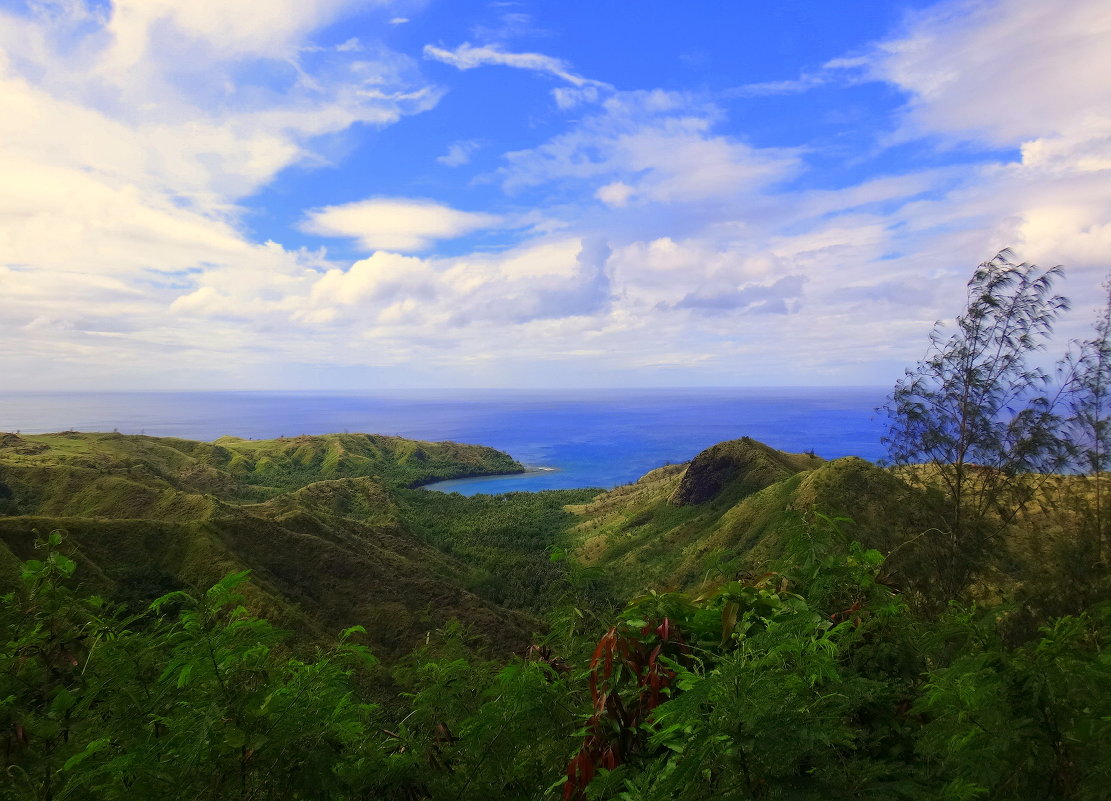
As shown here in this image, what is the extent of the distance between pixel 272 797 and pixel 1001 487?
66.3ft

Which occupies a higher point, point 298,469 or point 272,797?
point 272,797

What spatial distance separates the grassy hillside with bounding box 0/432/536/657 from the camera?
2198cm

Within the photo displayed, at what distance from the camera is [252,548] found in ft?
89.1

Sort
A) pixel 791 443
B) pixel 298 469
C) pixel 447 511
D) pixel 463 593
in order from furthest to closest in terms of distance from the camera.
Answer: pixel 791 443
pixel 298 469
pixel 447 511
pixel 463 593

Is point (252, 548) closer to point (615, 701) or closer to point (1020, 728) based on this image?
point (615, 701)

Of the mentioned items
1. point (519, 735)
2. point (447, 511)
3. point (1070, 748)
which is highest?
point (1070, 748)

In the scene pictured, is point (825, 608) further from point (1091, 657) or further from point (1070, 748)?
point (1091, 657)

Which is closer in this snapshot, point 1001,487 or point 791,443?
point 1001,487

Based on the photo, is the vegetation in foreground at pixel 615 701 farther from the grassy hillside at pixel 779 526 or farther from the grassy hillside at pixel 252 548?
the grassy hillside at pixel 252 548

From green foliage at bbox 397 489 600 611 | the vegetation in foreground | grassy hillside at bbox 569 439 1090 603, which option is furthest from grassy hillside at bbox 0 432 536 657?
grassy hillside at bbox 569 439 1090 603

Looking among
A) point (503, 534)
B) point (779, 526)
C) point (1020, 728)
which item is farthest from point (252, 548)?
point (1020, 728)

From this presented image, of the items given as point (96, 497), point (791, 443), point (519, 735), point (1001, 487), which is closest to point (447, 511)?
point (96, 497)

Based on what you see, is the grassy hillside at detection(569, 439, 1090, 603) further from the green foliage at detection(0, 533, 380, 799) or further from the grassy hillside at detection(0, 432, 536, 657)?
the grassy hillside at detection(0, 432, 536, 657)

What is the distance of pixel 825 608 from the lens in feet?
9.19
